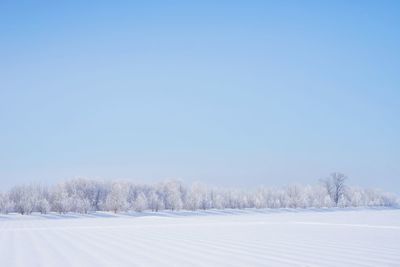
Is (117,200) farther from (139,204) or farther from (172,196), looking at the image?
(172,196)

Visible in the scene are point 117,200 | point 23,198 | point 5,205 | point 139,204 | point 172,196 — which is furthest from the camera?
point 172,196

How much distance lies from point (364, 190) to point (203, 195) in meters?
44.8

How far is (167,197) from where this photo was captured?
303 ft

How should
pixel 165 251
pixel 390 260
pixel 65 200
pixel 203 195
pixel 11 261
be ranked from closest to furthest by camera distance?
pixel 390 260, pixel 11 261, pixel 165 251, pixel 65 200, pixel 203 195

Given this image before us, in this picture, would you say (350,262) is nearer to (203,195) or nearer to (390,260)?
(390,260)

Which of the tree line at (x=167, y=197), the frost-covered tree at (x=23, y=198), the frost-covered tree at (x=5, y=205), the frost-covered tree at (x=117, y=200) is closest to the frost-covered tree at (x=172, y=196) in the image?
the tree line at (x=167, y=197)

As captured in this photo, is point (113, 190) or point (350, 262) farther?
point (113, 190)

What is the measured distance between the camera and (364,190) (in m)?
115

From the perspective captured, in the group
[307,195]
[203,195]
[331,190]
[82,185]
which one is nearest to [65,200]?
[82,185]

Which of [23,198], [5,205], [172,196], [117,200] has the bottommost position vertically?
[5,205]

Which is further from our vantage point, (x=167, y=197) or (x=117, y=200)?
(x=167, y=197)

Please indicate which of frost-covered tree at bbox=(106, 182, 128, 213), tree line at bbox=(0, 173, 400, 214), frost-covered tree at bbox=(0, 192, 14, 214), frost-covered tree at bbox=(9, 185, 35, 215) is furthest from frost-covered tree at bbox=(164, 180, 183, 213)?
frost-covered tree at bbox=(0, 192, 14, 214)

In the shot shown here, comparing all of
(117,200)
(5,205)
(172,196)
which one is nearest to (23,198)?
(5,205)

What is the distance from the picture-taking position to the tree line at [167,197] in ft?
254
